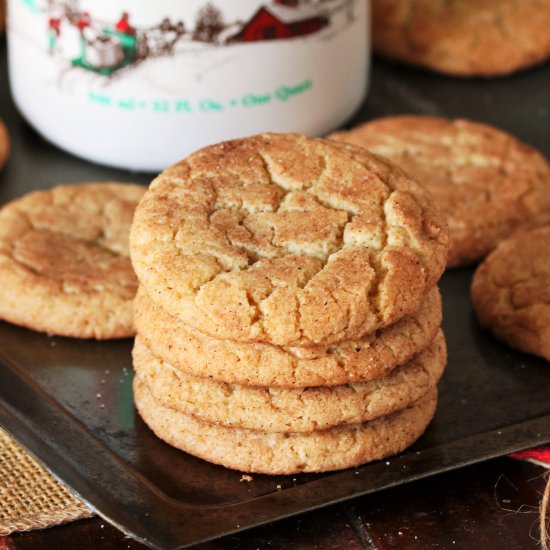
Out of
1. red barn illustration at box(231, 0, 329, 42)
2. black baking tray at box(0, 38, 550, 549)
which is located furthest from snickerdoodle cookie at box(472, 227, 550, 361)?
red barn illustration at box(231, 0, 329, 42)

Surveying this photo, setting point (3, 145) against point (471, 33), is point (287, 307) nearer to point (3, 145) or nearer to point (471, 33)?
point (3, 145)

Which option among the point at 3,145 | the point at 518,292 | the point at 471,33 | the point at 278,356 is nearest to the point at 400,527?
the point at 278,356

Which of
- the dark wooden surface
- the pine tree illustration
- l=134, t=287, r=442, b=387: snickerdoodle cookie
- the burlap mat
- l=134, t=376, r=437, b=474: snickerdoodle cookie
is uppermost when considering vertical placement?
the pine tree illustration

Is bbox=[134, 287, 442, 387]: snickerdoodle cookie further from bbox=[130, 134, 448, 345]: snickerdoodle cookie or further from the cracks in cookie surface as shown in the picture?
the cracks in cookie surface

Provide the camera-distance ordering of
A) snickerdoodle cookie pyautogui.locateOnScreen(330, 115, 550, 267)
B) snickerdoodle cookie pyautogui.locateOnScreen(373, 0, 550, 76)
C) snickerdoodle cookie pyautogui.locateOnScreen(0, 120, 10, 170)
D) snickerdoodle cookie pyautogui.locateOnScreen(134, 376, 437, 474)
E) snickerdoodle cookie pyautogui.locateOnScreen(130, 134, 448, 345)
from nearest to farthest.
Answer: snickerdoodle cookie pyautogui.locateOnScreen(130, 134, 448, 345)
snickerdoodle cookie pyautogui.locateOnScreen(134, 376, 437, 474)
snickerdoodle cookie pyautogui.locateOnScreen(330, 115, 550, 267)
snickerdoodle cookie pyautogui.locateOnScreen(0, 120, 10, 170)
snickerdoodle cookie pyautogui.locateOnScreen(373, 0, 550, 76)

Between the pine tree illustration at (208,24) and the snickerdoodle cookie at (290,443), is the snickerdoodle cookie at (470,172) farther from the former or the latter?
the snickerdoodle cookie at (290,443)

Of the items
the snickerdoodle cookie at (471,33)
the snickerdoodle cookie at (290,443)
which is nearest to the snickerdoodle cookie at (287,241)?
the snickerdoodle cookie at (290,443)

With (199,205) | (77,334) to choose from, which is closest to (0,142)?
(77,334)
